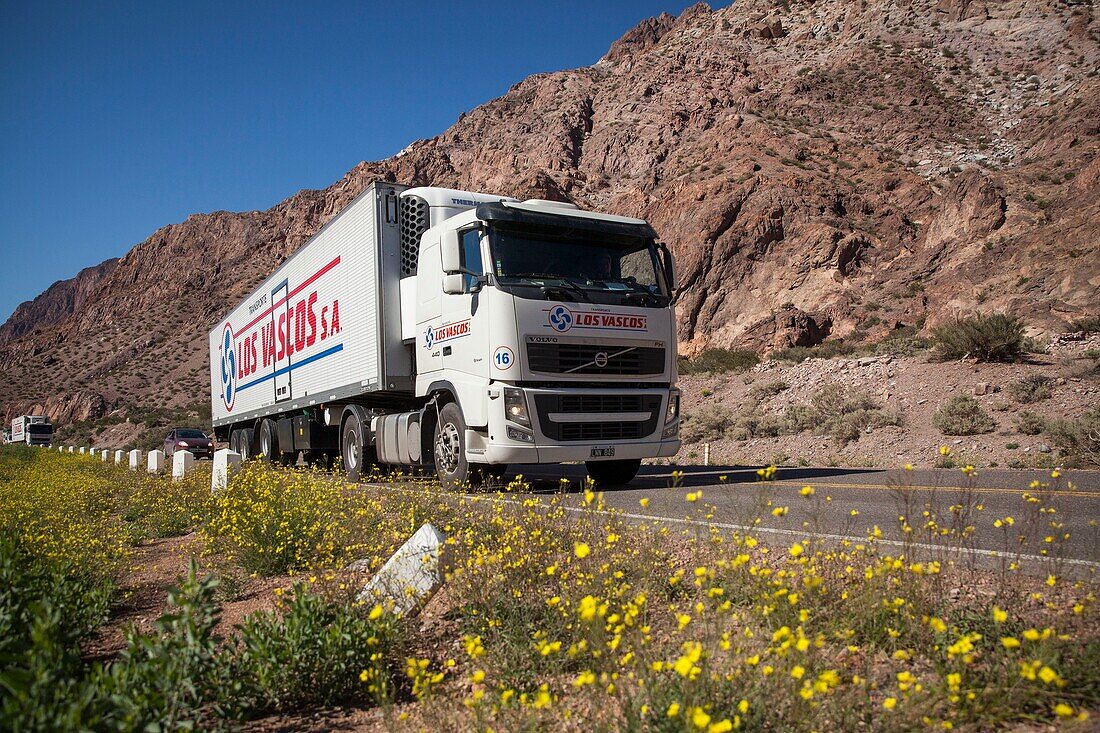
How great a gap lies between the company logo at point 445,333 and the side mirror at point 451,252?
0.69m

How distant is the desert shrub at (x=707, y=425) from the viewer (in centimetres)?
2086

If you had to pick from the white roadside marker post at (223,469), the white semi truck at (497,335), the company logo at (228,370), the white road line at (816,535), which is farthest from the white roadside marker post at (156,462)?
the white road line at (816,535)

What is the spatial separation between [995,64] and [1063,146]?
48.9 ft

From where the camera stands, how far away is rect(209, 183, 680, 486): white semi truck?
9148 millimetres

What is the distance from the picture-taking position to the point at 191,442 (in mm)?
34938

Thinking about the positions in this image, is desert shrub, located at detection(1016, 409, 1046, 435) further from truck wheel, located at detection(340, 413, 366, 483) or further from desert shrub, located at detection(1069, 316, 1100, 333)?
truck wheel, located at detection(340, 413, 366, 483)

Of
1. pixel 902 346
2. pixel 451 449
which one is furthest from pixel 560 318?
pixel 902 346

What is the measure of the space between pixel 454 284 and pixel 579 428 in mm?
2424

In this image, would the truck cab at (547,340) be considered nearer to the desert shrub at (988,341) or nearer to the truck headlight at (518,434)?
the truck headlight at (518,434)

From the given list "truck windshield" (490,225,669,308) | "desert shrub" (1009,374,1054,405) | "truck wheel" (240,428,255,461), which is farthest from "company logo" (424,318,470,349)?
"desert shrub" (1009,374,1054,405)

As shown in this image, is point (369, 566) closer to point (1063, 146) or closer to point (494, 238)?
point (494, 238)

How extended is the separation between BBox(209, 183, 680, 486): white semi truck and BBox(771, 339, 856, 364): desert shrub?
1758cm

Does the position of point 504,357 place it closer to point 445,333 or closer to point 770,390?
point 445,333

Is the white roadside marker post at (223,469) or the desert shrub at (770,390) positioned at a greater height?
the desert shrub at (770,390)
